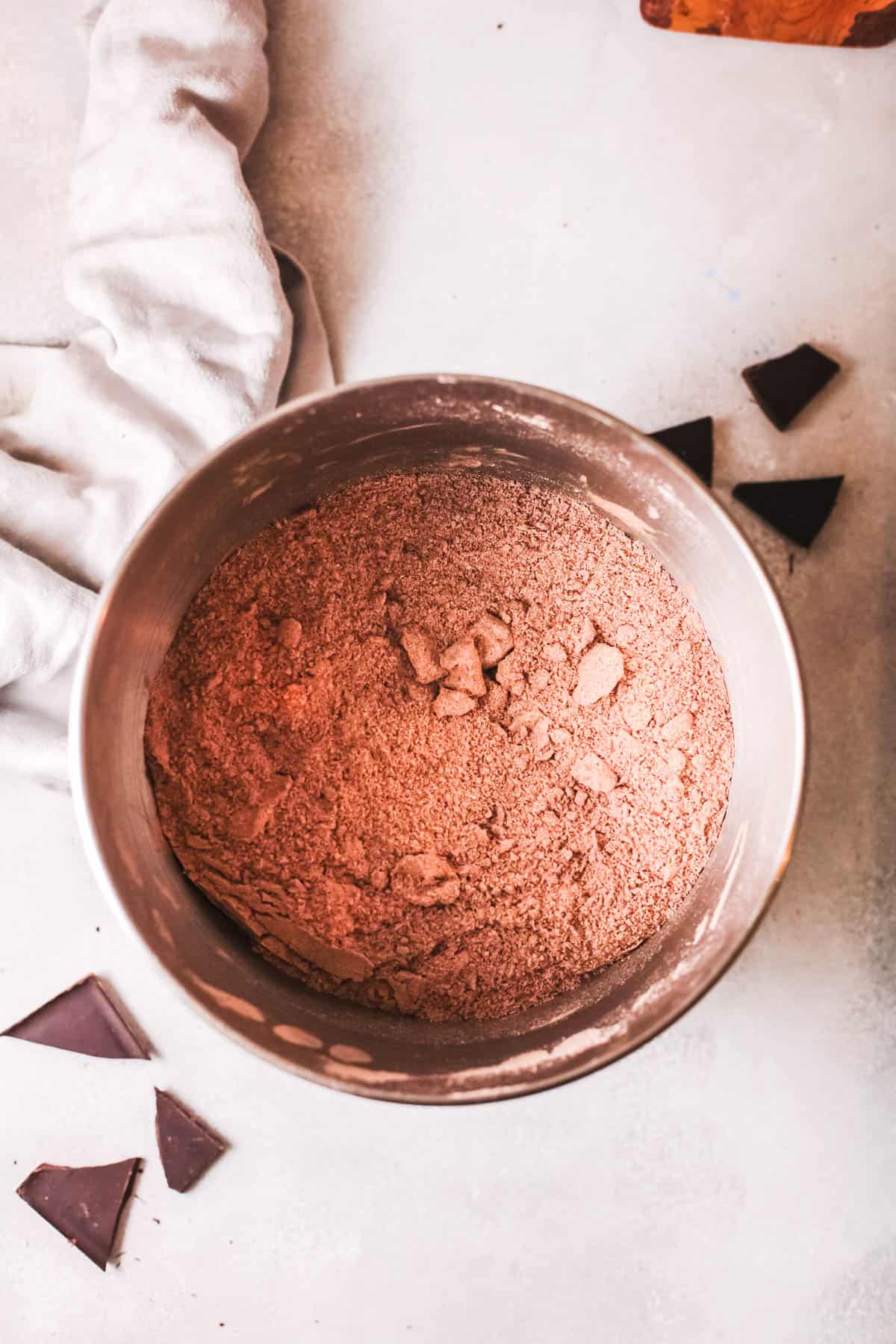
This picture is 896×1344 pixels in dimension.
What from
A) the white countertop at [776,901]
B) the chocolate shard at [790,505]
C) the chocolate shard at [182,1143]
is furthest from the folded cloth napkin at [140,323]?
the chocolate shard at [790,505]

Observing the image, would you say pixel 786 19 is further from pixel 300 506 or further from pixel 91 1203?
pixel 91 1203

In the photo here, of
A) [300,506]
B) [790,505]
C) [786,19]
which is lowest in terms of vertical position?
[300,506]

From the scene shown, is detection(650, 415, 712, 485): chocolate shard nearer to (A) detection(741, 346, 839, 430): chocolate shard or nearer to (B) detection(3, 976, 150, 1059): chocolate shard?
(A) detection(741, 346, 839, 430): chocolate shard

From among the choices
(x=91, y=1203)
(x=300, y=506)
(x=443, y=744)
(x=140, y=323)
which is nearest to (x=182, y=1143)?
(x=91, y=1203)

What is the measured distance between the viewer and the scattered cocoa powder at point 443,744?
630 mm

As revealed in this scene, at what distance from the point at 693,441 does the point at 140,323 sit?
1.44 ft

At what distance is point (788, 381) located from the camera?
2.33ft

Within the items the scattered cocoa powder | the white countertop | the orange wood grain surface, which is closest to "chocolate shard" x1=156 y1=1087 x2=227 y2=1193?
the white countertop

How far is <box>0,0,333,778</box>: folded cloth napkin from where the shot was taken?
69 cm

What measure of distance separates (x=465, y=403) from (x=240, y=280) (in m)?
0.26

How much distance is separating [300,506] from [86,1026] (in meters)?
0.45

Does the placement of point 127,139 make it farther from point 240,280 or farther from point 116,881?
point 116,881

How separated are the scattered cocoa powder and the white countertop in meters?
0.15

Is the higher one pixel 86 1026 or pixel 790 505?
pixel 790 505
